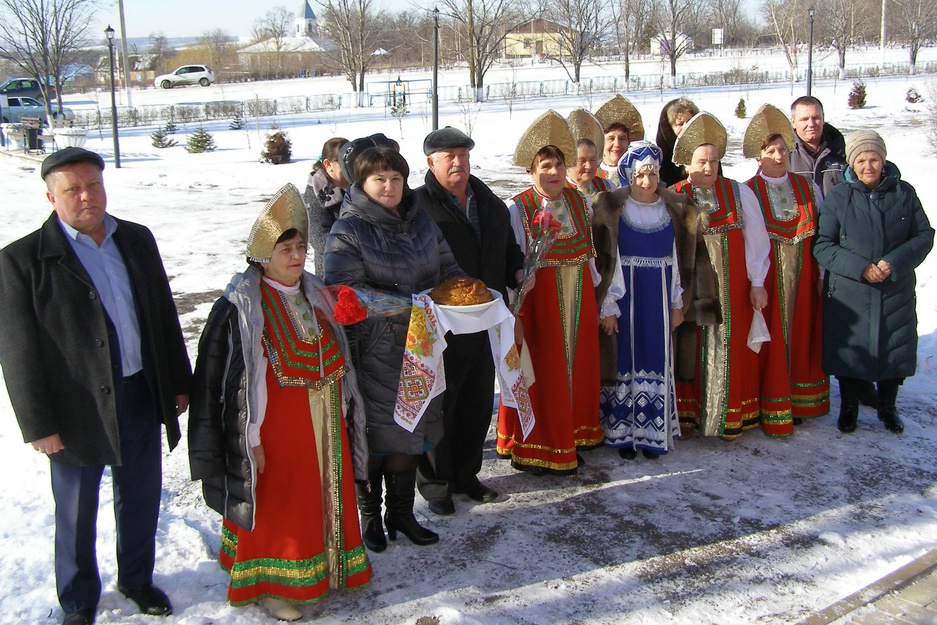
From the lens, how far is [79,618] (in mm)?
3172

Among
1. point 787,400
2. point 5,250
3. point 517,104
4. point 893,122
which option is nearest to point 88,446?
point 5,250

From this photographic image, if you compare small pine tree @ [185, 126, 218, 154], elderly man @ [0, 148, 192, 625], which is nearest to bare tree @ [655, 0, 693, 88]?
small pine tree @ [185, 126, 218, 154]

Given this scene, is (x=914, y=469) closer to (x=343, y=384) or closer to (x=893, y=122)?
(x=343, y=384)

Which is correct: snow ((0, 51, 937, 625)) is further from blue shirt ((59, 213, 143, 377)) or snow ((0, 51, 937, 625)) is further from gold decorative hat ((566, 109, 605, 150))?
gold decorative hat ((566, 109, 605, 150))

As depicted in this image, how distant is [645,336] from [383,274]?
1.91 metres

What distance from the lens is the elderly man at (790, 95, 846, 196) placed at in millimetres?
5391

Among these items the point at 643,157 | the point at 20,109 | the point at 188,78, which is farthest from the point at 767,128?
the point at 188,78

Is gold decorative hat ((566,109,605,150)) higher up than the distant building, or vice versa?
the distant building

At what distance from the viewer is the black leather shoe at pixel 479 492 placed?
4.39 meters

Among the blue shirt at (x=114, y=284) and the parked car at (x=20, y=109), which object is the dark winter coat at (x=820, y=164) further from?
the parked car at (x=20, y=109)

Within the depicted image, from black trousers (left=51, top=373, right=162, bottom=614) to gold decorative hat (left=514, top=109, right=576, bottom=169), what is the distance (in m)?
2.29

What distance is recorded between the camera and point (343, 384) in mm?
3463

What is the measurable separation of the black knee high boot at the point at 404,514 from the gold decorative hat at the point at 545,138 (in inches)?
70.2

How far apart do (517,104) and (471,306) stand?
3082 cm
